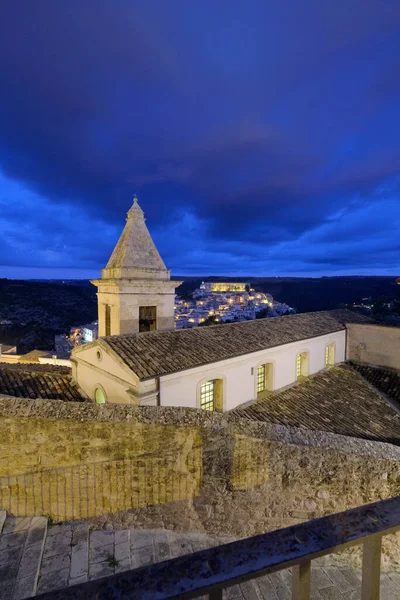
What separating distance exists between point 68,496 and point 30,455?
76 cm

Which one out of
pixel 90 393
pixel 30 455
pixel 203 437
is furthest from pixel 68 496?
pixel 90 393

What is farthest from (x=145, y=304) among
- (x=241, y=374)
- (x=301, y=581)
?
(x=301, y=581)

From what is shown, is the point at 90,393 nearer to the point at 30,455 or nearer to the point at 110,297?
the point at 110,297

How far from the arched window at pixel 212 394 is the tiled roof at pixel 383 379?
8.81 m

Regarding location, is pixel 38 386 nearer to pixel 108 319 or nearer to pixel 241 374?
pixel 108 319

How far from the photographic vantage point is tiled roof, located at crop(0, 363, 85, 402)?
33.4 ft

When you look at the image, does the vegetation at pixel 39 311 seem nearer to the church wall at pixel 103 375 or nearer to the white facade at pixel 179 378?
the church wall at pixel 103 375

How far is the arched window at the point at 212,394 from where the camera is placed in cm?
1109

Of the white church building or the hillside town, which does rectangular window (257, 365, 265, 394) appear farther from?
the hillside town

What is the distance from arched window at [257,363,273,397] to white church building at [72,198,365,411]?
0.14ft

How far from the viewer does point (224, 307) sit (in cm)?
7925

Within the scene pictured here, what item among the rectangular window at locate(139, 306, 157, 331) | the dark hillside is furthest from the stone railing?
the dark hillside

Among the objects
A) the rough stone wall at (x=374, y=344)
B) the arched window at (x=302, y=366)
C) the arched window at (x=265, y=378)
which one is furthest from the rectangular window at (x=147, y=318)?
the rough stone wall at (x=374, y=344)

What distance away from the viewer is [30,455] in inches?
163
